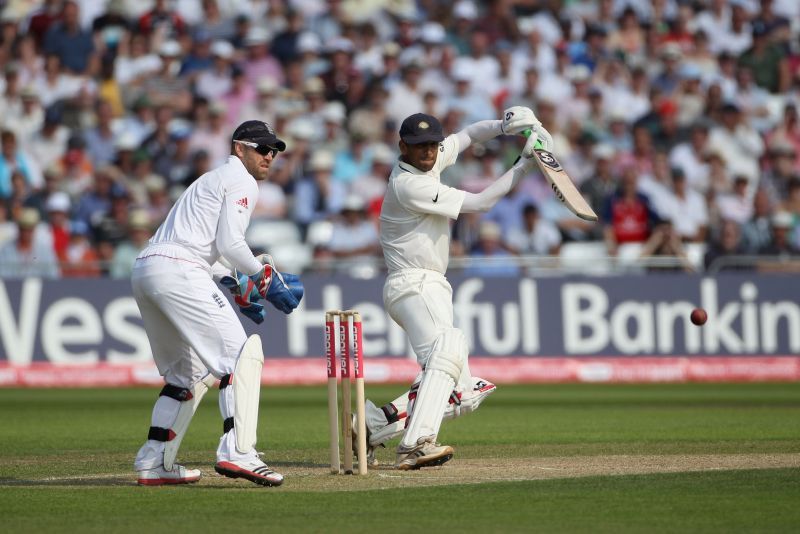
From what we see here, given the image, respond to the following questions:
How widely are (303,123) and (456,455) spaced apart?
9.19 metres

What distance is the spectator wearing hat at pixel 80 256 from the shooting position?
16.5 meters

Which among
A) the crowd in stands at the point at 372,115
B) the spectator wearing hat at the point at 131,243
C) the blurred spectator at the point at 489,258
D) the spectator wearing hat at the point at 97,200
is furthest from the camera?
the crowd in stands at the point at 372,115

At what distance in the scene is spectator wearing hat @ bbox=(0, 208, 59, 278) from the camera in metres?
16.4

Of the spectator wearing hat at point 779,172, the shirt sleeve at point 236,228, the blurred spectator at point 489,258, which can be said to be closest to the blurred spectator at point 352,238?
the blurred spectator at point 489,258

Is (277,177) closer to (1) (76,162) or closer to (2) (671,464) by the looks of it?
(1) (76,162)

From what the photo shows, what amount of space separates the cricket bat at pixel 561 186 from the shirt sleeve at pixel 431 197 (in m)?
0.54

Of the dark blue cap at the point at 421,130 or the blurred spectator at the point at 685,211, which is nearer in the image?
the dark blue cap at the point at 421,130

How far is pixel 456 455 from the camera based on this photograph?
30.8 feet

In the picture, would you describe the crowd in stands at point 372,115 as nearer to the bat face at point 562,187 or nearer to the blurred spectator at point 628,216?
the blurred spectator at point 628,216

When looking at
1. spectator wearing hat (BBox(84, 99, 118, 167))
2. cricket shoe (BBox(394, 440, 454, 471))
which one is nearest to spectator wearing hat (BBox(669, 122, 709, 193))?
spectator wearing hat (BBox(84, 99, 118, 167))

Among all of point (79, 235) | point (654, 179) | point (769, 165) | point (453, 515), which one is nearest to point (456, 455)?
point (453, 515)

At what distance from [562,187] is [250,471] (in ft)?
8.34

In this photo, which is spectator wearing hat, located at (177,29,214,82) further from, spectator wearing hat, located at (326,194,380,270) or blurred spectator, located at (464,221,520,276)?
blurred spectator, located at (464,221,520,276)

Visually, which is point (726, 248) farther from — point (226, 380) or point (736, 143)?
point (226, 380)
